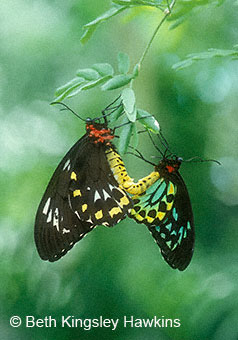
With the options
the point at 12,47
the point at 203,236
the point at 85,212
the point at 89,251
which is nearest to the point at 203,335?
the point at 203,236

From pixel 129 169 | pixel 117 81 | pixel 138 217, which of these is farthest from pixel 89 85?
pixel 129 169

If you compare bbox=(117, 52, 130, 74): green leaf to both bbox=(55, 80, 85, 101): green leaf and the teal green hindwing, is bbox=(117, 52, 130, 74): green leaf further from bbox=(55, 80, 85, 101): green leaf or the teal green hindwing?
the teal green hindwing

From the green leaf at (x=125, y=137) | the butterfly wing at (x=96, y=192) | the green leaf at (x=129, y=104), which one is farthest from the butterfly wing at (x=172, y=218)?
the green leaf at (x=129, y=104)

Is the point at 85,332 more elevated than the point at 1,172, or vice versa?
the point at 1,172

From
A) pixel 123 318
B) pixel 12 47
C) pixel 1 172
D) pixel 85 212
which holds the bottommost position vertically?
pixel 85 212

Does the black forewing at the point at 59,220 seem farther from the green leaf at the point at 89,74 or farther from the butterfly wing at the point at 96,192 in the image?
the green leaf at the point at 89,74

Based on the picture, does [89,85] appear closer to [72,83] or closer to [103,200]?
[72,83]

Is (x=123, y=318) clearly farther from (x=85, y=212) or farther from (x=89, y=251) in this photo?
(x=85, y=212)
